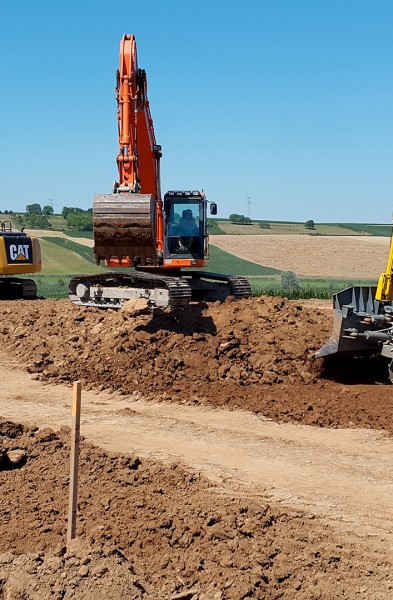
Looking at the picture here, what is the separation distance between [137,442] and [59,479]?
8.03 feet

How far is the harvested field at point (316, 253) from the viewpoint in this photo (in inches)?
2355

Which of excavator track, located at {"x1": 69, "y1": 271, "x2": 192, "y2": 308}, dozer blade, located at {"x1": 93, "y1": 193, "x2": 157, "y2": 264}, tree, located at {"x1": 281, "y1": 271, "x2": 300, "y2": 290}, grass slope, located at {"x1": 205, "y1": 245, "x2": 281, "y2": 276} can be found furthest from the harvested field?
dozer blade, located at {"x1": 93, "y1": 193, "x2": 157, "y2": 264}

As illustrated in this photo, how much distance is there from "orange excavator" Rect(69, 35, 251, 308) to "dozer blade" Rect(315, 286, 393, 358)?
13.4 ft

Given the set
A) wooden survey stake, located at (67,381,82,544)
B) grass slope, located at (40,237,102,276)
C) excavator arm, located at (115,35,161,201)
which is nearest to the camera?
wooden survey stake, located at (67,381,82,544)

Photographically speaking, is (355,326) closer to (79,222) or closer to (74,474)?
(74,474)

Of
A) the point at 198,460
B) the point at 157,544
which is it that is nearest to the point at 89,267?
the point at 198,460

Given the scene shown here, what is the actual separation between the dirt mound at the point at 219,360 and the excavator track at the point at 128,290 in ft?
1.58

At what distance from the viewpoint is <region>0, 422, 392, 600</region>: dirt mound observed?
547 cm

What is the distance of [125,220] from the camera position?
14.4m

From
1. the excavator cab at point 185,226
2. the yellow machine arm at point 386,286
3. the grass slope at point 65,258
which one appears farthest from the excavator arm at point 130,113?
the grass slope at point 65,258

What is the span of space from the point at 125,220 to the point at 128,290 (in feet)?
11.1

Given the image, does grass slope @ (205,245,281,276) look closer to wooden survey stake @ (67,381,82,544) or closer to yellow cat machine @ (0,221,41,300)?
yellow cat machine @ (0,221,41,300)

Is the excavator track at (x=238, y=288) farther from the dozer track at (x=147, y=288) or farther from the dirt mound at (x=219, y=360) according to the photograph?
the dirt mound at (x=219, y=360)

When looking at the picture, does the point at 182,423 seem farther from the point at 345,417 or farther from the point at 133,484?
the point at 133,484
